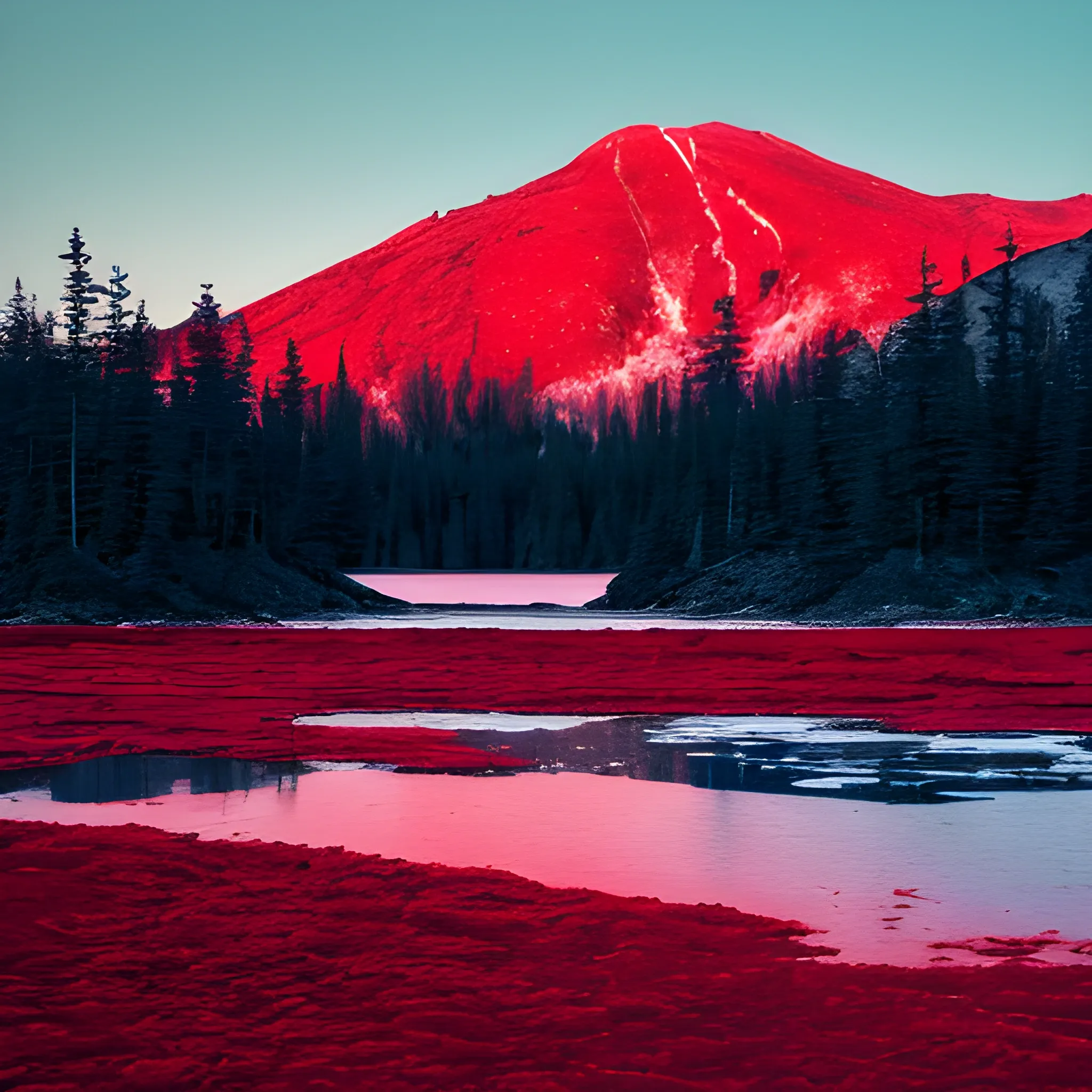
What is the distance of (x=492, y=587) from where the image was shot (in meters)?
132

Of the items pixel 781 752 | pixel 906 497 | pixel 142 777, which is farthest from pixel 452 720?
pixel 906 497

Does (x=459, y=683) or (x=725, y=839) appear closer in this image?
(x=725, y=839)

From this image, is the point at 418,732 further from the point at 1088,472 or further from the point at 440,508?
the point at 440,508

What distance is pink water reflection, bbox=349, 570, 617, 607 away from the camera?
357 feet

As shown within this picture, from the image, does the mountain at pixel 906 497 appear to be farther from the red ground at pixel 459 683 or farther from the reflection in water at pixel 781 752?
the reflection in water at pixel 781 752

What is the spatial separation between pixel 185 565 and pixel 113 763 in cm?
5300

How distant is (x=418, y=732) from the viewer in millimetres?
20422

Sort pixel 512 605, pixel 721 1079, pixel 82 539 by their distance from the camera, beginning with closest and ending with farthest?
pixel 721 1079 < pixel 82 539 < pixel 512 605

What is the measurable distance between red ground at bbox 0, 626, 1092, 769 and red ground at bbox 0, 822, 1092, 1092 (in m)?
7.51

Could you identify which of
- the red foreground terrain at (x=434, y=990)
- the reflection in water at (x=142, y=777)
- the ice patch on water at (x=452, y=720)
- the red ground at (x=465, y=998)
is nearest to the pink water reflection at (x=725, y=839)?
the reflection in water at (x=142, y=777)

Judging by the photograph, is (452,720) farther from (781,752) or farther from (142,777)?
(142,777)

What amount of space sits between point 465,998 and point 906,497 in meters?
67.4

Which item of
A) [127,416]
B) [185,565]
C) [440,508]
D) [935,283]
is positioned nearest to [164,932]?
[185,565]

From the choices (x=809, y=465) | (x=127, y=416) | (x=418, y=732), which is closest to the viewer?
(x=418, y=732)
